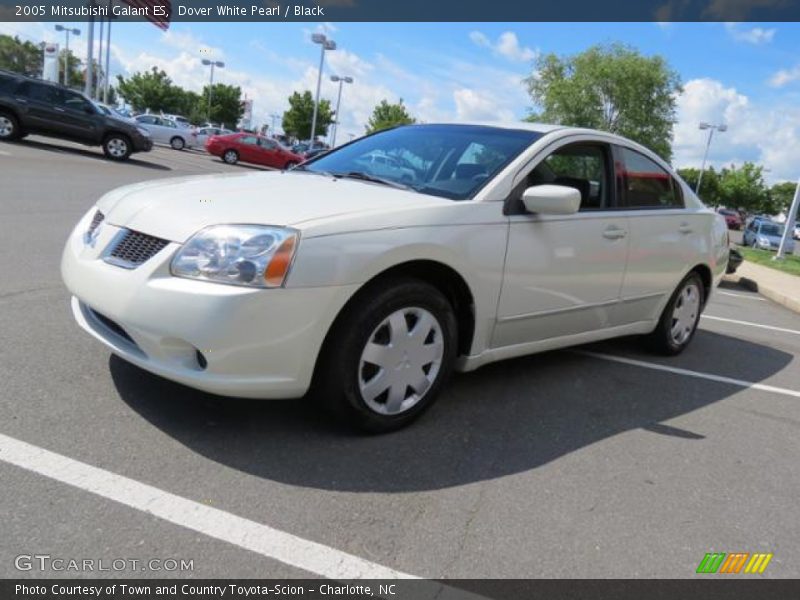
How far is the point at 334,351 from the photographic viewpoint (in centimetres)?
305

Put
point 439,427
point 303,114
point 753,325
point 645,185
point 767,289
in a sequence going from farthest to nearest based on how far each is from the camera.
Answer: point 303,114, point 767,289, point 753,325, point 645,185, point 439,427

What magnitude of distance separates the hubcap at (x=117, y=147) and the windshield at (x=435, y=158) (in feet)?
53.3

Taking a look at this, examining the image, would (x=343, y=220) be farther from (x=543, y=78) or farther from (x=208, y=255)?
(x=543, y=78)

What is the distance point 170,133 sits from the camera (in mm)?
35344

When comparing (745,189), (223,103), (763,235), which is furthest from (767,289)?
(745,189)

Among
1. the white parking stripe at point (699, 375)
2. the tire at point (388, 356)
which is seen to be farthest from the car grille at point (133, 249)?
the white parking stripe at point (699, 375)

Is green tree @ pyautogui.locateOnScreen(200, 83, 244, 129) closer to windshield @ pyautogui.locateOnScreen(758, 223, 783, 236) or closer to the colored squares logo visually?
windshield @ pyautogui.locateOnScreen(758, 223, 783, 236)

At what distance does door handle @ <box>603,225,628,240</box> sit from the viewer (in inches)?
171

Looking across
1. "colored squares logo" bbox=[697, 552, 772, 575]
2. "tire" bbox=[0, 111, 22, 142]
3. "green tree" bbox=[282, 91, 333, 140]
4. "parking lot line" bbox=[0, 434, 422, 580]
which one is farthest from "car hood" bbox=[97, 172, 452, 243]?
"green tree" bbox=[282, 91, 333, 140]

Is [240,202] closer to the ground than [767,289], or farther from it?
farther from it

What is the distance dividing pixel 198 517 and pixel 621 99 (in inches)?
1917

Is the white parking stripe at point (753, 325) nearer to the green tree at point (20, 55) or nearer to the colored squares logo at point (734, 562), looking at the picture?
the colored squares logo at point (734, 562)

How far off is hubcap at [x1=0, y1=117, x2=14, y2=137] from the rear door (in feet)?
56.8

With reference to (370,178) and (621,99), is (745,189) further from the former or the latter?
(370,178)
